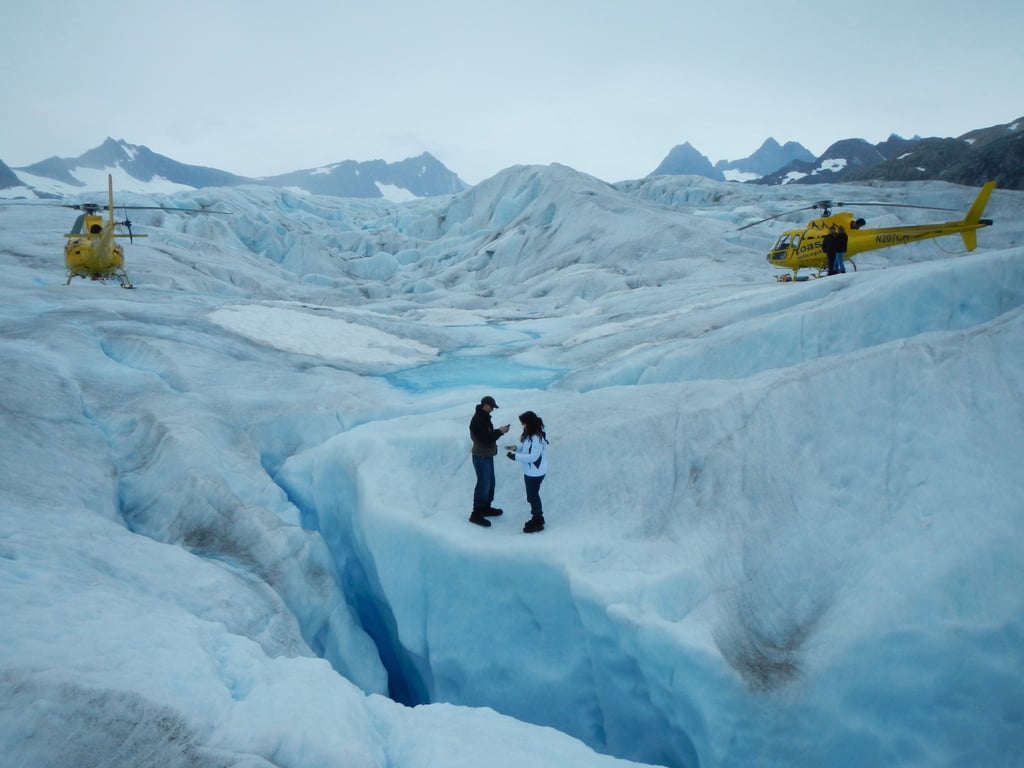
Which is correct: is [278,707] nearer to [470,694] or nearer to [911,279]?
[470,694]

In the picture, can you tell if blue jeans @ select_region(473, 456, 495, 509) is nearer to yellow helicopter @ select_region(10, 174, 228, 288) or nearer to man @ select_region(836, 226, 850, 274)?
man @ select_region(836, 226, 850, 274)

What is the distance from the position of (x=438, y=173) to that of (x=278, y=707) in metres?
146

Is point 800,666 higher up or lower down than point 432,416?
lower down

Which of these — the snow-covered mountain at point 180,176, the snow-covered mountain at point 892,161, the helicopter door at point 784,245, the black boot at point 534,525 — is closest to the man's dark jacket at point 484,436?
the black boot at point 534,525

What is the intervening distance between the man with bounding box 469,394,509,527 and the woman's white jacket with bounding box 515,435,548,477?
241 millimetres

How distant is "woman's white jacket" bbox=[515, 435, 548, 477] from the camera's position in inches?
214

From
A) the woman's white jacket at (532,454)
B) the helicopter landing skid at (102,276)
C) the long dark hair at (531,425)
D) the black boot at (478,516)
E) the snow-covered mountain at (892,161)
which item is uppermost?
the snow-covered mountain at (892,161)

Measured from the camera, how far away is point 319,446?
761cm

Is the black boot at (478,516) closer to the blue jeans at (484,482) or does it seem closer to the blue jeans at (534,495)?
the blue jeans at (484,482)

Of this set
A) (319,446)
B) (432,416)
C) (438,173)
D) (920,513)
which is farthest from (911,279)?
(438,173)

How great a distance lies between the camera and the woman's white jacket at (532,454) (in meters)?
5.44

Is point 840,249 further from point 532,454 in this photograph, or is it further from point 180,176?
point 180,176

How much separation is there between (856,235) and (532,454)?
12.0 meters

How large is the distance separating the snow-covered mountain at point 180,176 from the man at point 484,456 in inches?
3962
